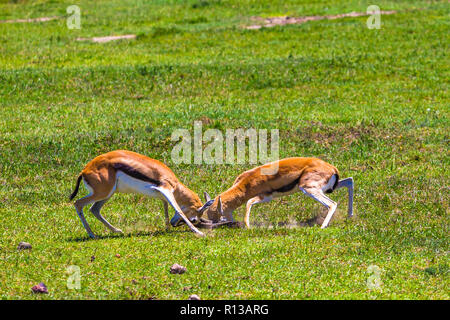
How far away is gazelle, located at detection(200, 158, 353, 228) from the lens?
10.9m

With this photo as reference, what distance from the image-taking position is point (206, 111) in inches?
670

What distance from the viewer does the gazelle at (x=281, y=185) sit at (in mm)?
10859

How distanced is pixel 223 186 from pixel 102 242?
3637 millimetres

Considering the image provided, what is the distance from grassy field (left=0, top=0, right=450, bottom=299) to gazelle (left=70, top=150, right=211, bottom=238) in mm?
350

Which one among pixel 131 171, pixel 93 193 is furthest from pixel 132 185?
pixel 93 193

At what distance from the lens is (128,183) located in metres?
10.1

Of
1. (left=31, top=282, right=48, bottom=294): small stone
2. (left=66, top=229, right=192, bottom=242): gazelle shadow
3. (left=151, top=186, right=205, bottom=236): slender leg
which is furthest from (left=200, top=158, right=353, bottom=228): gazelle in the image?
(left=31, top=282, right=48, bottom=294): small stone

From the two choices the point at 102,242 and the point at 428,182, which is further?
the point at 428,182

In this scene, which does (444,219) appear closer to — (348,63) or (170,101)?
(170,101)

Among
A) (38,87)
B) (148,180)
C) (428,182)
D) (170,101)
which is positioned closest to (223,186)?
(148,180)

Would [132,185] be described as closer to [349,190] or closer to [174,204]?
[174,204]

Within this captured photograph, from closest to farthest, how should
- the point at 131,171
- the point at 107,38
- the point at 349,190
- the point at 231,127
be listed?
the point at 131,171 < the point at 349,190 < the point at 231,127 < the point at 107,38

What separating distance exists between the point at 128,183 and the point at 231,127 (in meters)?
5.97
